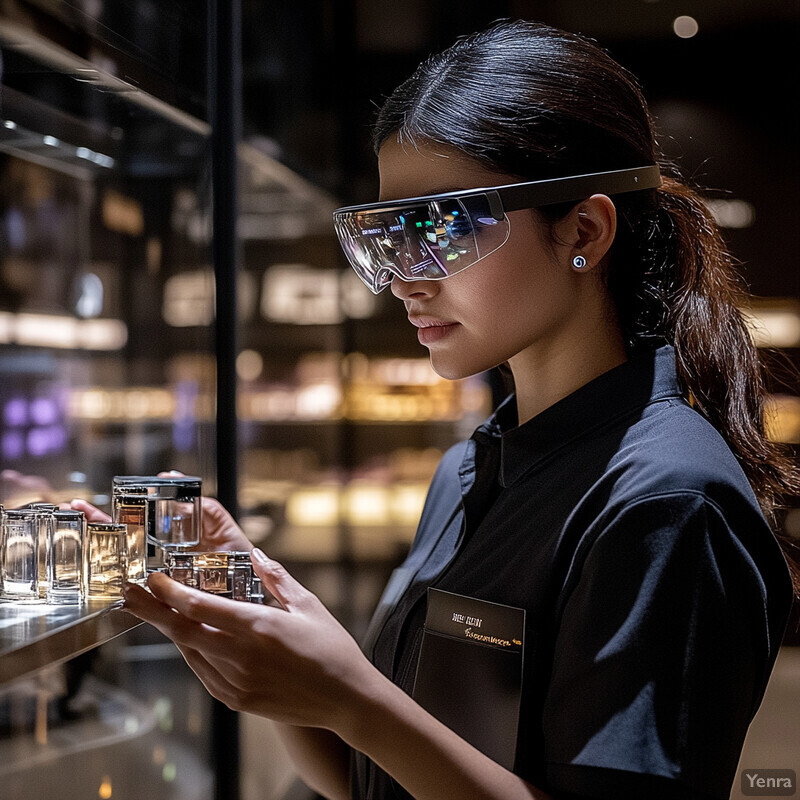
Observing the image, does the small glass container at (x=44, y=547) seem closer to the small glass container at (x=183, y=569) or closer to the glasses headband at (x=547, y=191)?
the small glass container at (x=183, y=569)

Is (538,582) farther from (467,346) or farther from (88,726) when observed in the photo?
(88,726)

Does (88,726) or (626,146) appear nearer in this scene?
(626,146)

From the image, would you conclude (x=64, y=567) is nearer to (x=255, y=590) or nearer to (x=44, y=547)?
(x=44, y=547)

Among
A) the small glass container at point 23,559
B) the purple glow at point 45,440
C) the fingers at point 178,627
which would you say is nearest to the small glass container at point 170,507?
the small glass container at point 23,559

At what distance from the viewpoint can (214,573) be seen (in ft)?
2.60

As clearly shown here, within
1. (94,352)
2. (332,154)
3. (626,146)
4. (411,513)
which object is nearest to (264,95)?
(332,154)

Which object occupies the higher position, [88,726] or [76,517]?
[76,517]

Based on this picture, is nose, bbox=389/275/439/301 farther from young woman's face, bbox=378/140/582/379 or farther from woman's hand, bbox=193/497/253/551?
woman's hand, bbox=193/497/253/551

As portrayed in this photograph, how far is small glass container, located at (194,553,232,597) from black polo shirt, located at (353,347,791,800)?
0.86 ft

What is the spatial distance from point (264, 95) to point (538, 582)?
1562 millimetres

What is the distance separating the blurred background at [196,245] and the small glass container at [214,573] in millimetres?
612

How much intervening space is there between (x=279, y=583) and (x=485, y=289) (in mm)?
352

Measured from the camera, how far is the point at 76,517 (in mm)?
842

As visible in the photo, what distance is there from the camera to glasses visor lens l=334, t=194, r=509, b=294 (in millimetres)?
875
